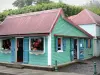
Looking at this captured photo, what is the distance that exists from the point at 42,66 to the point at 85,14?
14.8m

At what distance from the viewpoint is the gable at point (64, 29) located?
17.7 m

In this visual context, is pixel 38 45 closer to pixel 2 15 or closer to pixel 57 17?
pixel 57 17

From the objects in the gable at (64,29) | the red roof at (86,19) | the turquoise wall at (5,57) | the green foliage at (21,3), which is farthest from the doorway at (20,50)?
the green foliage at (21,3)

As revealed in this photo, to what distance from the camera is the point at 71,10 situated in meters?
38.0

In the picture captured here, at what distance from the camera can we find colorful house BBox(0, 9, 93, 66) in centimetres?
1694

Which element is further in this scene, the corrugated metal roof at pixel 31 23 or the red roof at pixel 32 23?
the corrugated metal roof at pixel 31 23

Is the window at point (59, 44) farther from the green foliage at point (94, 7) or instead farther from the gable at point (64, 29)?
the green foliage at point (94, 7)

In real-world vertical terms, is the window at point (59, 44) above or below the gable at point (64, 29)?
below

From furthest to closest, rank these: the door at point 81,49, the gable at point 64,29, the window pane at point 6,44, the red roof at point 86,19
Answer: the red roof at point 86,19 < the door at point 81,49 < the window pane at point 6,44 < the gable at point 64,29

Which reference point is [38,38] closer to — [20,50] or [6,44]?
[20,50]

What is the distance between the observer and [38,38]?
57.2ft

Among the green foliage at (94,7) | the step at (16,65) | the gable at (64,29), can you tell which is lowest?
the step at (16,65)

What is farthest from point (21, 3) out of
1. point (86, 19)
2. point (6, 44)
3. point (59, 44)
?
point (59, 44)

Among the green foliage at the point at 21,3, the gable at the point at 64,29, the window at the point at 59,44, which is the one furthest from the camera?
the green foliage at the point at 21,3
